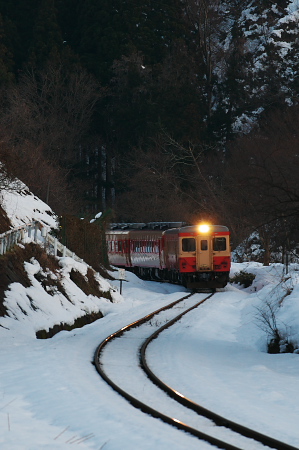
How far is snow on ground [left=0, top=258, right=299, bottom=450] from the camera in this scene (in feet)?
29.4

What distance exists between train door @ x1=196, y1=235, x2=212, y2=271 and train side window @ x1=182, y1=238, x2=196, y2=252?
228mm

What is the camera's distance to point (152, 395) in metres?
11.3

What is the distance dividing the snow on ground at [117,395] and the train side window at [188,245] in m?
11.6

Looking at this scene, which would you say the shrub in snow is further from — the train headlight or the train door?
the train headlight

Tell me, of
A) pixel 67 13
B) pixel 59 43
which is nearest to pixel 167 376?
pixel 59 43

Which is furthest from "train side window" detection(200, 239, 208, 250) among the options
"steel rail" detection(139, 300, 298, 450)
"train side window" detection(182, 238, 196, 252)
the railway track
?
"steel rail" detection(139, 300, 298, 450)

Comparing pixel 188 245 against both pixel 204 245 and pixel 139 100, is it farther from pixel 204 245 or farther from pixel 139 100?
pixel 139 100

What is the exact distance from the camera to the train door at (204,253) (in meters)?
35.1

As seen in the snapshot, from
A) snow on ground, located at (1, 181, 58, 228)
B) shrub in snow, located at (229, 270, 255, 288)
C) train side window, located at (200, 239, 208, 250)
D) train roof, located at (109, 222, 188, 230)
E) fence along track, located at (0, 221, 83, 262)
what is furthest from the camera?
train roof, located at (109, 222, 188, 230)

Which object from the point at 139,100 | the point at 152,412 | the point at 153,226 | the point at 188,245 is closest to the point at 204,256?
the point at 188,245

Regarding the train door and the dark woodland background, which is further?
the dark woodland background

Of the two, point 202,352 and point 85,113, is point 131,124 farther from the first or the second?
point 202,352

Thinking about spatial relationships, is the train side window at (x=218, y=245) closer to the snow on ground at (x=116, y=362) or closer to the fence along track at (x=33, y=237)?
the snow on ground at (x=116, y=362)

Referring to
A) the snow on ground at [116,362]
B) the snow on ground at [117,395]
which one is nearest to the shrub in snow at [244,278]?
the snow on ground at [116,362]
